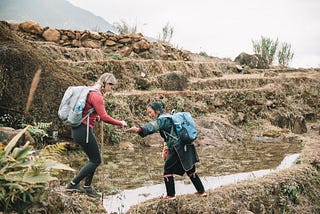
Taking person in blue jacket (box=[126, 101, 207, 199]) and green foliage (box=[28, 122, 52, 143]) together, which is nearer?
person in blue jacket (box=[126, 101, 207, 199])

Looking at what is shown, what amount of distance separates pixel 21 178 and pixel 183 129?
7.33ft

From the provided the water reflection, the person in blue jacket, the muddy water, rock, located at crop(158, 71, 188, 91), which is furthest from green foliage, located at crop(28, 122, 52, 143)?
rock, located at crop(158, 71, 188, 91)

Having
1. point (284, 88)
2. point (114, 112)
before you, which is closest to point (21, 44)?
point (114, 112)

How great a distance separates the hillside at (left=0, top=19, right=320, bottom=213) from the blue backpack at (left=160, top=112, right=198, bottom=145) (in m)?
0.96

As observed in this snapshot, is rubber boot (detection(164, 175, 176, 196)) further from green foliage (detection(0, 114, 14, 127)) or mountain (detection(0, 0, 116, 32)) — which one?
mountain (detection(0, 0, 116, 32))

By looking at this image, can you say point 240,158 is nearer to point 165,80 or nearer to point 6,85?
point 6,85

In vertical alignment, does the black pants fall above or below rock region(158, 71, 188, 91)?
below

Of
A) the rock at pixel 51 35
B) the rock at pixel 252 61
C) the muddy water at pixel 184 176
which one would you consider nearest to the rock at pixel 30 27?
the rock at pixel 51 35

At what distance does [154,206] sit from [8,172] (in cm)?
227

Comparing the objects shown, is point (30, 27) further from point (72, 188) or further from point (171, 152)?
point (171, 152)

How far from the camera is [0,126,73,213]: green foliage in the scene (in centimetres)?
363

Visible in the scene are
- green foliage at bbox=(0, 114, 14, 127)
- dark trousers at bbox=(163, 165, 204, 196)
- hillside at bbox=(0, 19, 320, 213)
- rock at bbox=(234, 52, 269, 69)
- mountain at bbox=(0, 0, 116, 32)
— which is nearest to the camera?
dark trousers at bbox=(163, 165, 204, 196)

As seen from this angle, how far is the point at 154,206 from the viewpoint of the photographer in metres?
5.37

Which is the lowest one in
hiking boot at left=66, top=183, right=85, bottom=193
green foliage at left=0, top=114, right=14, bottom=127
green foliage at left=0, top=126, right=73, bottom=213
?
hiking boot at left=66, top=183, right=85, bottom=193
